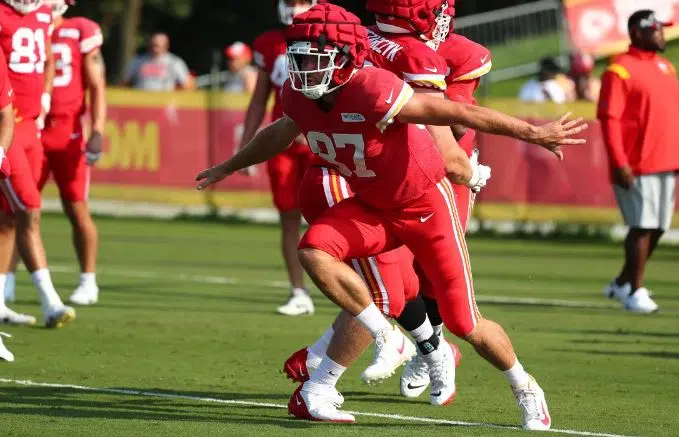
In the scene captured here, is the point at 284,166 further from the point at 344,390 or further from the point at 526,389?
the point at 526,389

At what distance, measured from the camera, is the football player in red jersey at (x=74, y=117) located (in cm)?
1110

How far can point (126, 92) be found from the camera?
65.8ft

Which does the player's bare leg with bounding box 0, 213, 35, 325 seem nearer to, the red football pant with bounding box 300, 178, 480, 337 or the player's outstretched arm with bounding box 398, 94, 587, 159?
the red football pant with bounding box 300, 178, 480, 337

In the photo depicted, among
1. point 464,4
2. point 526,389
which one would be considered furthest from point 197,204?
point 464,4

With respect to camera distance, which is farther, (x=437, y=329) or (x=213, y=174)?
(x=437, y=329)

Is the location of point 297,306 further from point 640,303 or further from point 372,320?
point 372,320

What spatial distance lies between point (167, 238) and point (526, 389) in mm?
10729

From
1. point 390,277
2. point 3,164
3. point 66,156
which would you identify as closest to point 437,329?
point 390,277

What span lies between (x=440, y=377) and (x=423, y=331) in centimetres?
24

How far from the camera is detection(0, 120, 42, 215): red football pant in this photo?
377 inches

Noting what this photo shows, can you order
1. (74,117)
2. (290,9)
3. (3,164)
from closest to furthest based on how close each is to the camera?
1. (3,164)
2. (290,9)
3. (74,117)

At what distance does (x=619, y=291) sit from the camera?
1211 centimetres

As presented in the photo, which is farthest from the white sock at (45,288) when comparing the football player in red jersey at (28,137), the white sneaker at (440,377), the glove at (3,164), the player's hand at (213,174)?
the white sneaker at (440,377)

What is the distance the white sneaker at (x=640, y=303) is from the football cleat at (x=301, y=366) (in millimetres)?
4662
